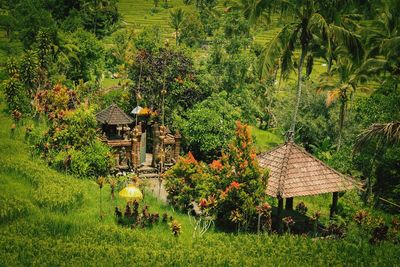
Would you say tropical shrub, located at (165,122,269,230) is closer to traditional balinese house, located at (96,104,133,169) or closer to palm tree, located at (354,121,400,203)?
palm tree, located at (354,121,400,203)

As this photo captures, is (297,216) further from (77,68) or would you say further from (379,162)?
(77,68)

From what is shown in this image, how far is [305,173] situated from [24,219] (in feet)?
31.7

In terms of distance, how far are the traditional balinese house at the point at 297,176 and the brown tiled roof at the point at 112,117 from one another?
8.96 m

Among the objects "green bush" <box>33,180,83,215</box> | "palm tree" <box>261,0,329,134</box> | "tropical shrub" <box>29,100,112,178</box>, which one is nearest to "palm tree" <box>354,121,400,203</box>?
"palm tree" <box>261,0,329,134</box>

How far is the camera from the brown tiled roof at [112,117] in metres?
24.3

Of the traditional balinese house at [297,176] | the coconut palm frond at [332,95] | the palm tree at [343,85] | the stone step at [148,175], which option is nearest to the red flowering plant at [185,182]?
the traditional balinese house at [297,176]

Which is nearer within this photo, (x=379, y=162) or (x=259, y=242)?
(x=259, y=242)

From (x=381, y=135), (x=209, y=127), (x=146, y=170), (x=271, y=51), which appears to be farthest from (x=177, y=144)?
(x=381, y=135)

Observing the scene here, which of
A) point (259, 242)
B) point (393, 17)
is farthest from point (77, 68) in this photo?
point (259, 242)

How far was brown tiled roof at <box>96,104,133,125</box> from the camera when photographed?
24344 mm

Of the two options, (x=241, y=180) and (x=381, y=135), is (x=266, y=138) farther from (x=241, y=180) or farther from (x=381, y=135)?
(x=241, y=180)

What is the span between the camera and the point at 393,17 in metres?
25.4

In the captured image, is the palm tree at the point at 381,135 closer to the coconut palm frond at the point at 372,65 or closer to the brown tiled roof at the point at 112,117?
the coconut palm frond at the point at 372,65

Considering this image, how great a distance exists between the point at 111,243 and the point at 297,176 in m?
7.01
